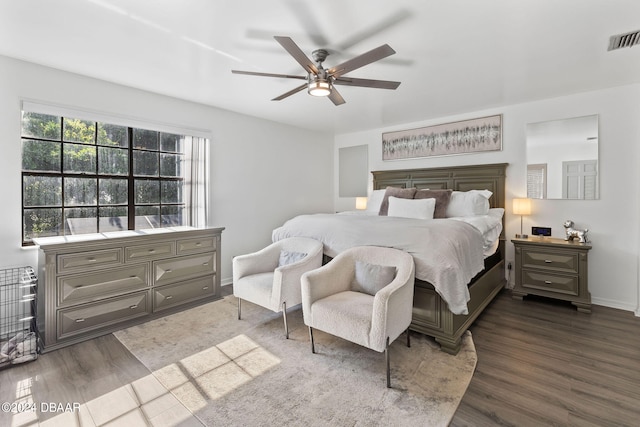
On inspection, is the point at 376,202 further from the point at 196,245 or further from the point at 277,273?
the point at 196,245

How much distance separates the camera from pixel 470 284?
2.86 meters

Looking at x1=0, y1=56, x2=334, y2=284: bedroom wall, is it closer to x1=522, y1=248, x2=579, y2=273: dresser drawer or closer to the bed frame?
the bed frame

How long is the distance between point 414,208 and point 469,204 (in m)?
0.74

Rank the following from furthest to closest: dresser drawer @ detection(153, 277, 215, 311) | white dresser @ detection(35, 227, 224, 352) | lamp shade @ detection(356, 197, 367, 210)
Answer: lamp shade @ detection(356, 197, 367, 210) < dresser drawer @ detection(153, 277, 215, 311) < white dresser @ detection(35, 227, 224, 352)

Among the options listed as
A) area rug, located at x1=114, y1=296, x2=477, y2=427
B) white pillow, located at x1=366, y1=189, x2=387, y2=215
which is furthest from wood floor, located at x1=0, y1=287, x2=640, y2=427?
white pillow, located at x1=366, y1=189, x2=387, y2=215

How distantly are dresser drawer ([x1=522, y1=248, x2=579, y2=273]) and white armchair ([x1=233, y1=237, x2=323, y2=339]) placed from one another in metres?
2.62

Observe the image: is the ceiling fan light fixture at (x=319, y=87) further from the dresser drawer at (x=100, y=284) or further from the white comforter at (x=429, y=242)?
the dresser drawer at (x=100, y=284)

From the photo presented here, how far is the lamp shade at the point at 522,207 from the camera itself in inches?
151

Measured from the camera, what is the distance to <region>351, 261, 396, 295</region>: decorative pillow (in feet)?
8.43

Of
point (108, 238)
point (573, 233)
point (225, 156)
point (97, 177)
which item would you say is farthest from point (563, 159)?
point (97, 177)

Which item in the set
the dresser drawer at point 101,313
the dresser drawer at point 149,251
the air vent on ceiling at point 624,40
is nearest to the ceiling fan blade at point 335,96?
the air vent on ceiling at point 624,40

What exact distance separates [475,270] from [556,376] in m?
0.93

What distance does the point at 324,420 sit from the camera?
175 centimetres

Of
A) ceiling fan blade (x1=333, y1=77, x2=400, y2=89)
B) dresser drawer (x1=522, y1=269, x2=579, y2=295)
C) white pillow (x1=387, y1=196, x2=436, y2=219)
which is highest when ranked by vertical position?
ceiling fan blade (x1=333, y1=77, x2=400, y2=89)
